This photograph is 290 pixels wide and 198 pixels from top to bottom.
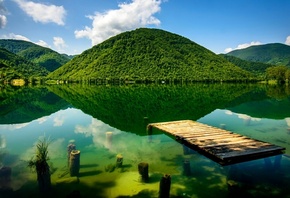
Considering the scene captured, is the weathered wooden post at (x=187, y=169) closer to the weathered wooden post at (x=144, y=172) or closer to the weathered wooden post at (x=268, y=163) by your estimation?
the weathered wooden post at (x=144, y=172)

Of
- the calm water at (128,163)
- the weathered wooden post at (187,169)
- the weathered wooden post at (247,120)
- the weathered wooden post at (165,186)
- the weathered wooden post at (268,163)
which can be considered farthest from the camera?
the weathered wooden post at (247,120)

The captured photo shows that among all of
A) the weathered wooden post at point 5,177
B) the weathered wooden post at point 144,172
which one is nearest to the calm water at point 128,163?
the weathered wooden post at point 5,177

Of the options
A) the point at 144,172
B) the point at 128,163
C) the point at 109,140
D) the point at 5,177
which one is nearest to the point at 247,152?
A: the point at 144,172

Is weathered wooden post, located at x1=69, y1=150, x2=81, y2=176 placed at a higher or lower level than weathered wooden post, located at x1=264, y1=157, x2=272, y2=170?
higher

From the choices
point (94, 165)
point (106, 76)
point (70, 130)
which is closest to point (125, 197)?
point (94, 165)

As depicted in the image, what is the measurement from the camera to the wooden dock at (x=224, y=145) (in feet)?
38.5

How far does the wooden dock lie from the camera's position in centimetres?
1174

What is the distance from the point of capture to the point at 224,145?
13.3 m

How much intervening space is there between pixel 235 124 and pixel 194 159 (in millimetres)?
13276

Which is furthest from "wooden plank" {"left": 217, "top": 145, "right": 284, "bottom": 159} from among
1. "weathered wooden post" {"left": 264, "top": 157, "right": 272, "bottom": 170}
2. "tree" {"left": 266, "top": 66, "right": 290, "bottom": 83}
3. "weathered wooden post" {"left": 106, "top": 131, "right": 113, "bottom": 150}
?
"tree" {"left": 266, "top": 66, "right": 290, "bottom": 83}

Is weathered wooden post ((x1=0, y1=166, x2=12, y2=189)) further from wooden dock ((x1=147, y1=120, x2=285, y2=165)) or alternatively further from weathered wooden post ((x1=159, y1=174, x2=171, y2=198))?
wooden dock ((x1=147, y1=120, x2=285, y2=165))

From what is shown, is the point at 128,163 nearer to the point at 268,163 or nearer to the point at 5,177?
the point at 5,177

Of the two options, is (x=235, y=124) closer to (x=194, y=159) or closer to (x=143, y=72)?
(x=194, y=159)

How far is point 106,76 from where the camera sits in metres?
189
